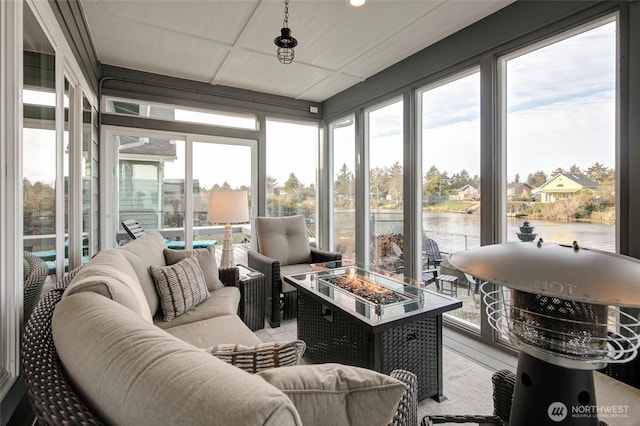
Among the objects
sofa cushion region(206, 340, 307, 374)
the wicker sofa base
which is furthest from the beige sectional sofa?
the wicker sofa base

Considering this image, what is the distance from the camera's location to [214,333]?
69.5 inches

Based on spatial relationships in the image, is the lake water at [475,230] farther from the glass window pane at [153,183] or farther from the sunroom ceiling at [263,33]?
the glass window pane at [153,183]

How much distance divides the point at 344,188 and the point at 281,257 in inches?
64.8

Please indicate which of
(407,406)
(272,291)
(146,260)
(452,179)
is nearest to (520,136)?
(452,179)

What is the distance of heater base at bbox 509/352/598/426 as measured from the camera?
2.54 ft

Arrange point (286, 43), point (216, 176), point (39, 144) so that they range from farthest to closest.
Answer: point (216, 176) → point (286, 43) → point (39, 144)

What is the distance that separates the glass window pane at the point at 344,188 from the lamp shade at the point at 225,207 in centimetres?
194

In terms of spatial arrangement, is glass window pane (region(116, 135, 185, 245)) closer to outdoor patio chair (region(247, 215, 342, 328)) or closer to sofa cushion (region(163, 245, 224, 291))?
outdoor patio chair (region(247, 215, 342, 328))

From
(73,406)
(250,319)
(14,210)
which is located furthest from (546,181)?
(14,210)

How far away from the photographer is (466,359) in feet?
8.04

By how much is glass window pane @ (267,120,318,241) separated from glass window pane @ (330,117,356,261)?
395mm

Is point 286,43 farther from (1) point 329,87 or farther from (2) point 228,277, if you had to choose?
(1) point 329,87

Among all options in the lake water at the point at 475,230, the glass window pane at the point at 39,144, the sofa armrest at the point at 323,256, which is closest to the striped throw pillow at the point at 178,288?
the glass window pane at the point at 39,144

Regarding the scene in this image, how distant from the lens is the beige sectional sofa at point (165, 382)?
1.53ft
